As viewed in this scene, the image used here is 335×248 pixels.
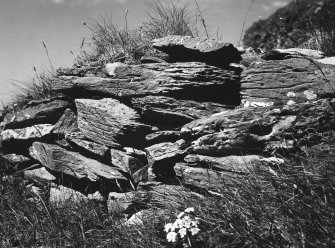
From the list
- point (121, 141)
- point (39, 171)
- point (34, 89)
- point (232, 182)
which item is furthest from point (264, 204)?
point (34, 89)

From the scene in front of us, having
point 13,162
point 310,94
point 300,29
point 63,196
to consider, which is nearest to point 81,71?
point 63,196

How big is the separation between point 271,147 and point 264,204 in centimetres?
83

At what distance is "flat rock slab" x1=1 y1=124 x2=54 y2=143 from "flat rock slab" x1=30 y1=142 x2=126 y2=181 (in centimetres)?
17

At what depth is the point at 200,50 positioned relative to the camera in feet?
17.4

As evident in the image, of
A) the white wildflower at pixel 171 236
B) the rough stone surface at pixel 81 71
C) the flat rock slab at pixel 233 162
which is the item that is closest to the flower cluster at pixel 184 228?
the white wildflower at pixel 171 236

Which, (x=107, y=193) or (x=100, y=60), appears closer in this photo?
(x=107, y=193)

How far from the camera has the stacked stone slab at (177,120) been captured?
411cm

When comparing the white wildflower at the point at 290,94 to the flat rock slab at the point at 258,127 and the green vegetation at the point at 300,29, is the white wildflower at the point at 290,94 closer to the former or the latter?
the flat rock slab at the point at 258,127

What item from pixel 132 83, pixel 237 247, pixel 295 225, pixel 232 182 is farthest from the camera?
pixel 132 83

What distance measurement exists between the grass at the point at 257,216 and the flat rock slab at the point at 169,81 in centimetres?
143

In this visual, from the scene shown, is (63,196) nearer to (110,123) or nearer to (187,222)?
(110,123)

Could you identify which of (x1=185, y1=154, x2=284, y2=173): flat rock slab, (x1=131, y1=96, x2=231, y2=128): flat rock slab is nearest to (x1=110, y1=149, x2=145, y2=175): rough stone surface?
(x1=131, y1=96, x2=231, y2=128): flat rock slab

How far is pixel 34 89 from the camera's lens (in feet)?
24.7

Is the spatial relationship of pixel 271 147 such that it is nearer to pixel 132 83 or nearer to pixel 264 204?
pixel 264 204
